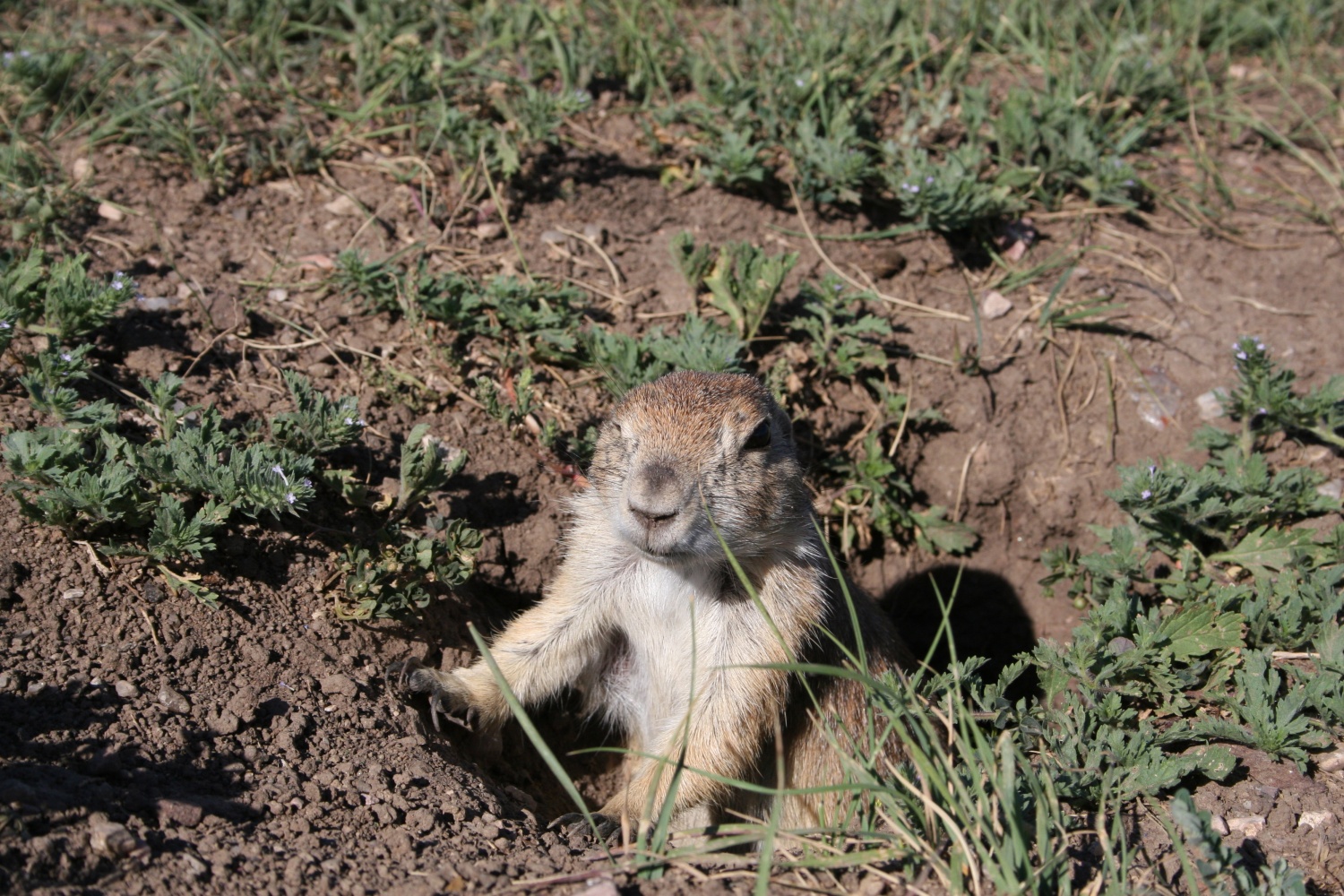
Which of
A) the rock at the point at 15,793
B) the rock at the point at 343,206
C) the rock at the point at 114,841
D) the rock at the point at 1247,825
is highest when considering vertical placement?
the rock at the point at 343,206

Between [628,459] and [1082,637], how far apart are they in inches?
82.3

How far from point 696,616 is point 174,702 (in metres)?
1.97

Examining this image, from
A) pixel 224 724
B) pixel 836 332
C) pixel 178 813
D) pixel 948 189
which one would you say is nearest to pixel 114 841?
pixel 178 813

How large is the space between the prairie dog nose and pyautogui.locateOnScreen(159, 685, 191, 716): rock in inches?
66.9

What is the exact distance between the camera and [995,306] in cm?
659

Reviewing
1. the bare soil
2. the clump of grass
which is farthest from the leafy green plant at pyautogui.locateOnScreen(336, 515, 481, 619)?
the bare soil

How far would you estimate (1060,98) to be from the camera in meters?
6.92

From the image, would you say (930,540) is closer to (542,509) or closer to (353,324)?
(542,509)

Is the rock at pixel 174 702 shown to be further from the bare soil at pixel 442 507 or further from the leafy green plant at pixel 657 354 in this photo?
the leafy green plant at pixel 657 354

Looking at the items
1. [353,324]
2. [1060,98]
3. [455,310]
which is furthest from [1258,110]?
[353,324]

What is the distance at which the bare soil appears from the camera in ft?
11.2

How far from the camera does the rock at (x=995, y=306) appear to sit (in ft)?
21.6

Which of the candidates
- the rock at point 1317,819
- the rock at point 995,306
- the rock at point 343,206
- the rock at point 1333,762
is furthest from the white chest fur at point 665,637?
the rock at point 995,306

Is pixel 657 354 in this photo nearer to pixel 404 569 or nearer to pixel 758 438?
pixel 758 438
